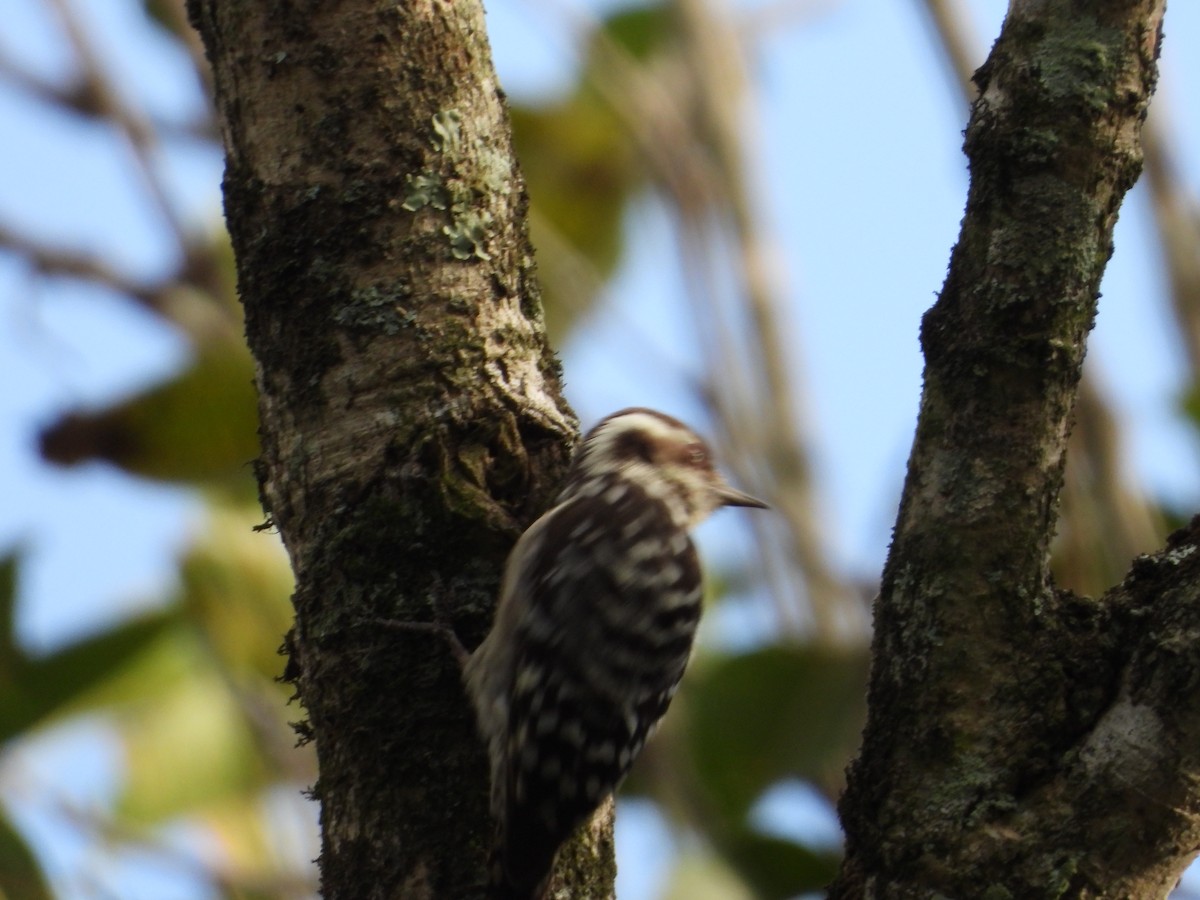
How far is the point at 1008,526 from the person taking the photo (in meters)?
2.53

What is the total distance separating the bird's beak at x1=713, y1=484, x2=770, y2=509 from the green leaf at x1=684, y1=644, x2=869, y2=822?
627mm

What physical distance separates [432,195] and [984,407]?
1268 mm

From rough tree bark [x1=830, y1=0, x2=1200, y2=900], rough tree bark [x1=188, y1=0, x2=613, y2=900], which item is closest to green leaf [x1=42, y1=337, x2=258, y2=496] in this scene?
rough tree bark [x1=188, y1=0, x2=613, y2=900]

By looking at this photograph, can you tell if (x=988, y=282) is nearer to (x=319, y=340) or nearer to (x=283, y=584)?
(x=319, y=340)

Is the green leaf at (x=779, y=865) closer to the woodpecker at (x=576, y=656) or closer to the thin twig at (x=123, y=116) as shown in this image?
the woodpecker at (x=576, y=656)

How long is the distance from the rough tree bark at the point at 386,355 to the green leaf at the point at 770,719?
1.36 meters

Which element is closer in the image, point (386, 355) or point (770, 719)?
point (386, 355)

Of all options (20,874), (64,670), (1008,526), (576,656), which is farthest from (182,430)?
(1008,526)

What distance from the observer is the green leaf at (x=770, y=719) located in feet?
14.6

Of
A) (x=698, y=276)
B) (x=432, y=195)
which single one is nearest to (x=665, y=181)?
(x=698, y=276)

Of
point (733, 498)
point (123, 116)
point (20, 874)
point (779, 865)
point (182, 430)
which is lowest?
point (779, 865)

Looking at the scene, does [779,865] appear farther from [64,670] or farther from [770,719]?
[64,670]

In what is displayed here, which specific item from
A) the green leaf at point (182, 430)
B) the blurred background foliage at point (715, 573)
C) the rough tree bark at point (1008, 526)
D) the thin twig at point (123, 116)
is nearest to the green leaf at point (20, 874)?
the blurred background foliage at point (715, 573)

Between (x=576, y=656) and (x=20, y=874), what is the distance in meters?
1.36
